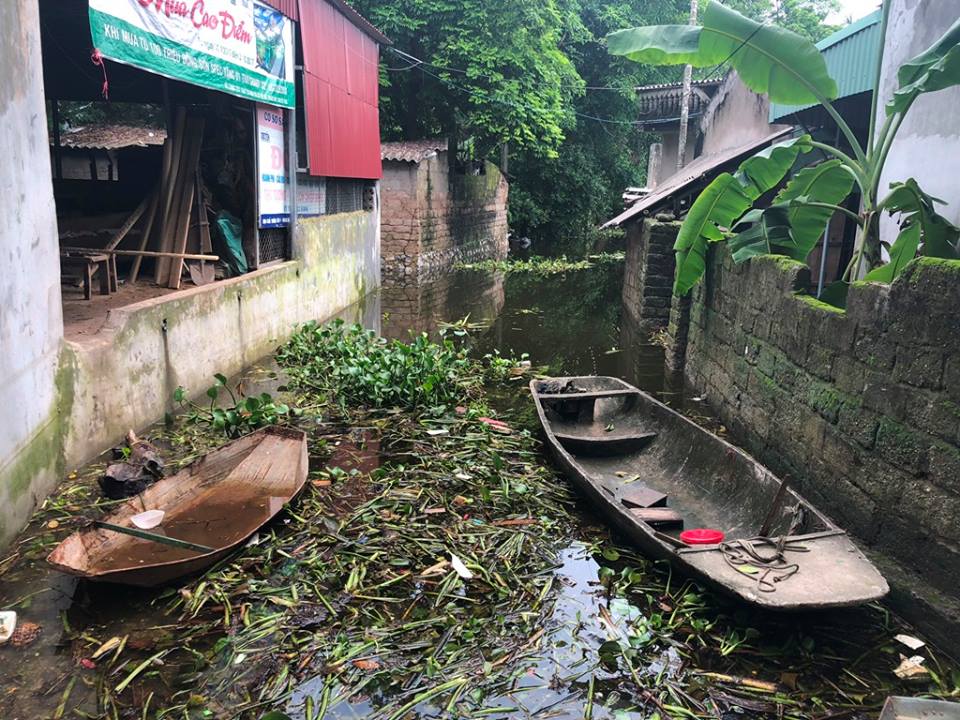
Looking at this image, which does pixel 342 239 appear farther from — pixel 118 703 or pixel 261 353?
pixel 118 703

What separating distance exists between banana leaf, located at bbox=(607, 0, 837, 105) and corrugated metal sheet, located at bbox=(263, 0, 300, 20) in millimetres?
6059

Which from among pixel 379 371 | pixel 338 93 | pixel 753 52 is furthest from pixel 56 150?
pixel 753 52

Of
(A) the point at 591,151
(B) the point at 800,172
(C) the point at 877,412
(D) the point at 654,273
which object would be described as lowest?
(C) the point at 877,412

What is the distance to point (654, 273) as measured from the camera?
13352 millimetres

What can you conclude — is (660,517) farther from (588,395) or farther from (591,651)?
(588,395)

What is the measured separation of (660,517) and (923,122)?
14.7 feet

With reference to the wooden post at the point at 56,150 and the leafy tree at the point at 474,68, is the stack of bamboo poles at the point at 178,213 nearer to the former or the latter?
the wooden post at the point at 56,150

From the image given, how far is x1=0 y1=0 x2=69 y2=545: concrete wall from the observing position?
15.7 ft

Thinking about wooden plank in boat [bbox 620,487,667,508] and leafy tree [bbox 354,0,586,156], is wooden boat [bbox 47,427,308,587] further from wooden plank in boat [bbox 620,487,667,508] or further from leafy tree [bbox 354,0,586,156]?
leafy tree [bbox 354,0,586,156]

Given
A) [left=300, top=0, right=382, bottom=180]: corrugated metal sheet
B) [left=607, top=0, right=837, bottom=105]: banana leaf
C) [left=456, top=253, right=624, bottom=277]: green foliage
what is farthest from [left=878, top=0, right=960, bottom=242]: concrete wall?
[left=456, top=253, right=624, bottom=277]: green foliage

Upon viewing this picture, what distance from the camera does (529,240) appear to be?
30.9 metres

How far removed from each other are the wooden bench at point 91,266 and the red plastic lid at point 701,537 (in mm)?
7101

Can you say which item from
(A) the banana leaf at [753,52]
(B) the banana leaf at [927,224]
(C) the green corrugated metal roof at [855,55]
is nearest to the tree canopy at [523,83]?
(C) the green corrugated metal roof at [855,55]

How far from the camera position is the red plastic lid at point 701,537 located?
504 centimetres
